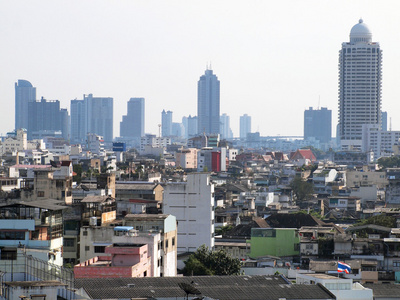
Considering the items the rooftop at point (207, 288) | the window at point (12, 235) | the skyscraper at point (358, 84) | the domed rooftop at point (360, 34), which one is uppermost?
the domed rooftop at point (360, 34)

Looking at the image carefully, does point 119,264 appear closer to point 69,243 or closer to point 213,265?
point 69,243

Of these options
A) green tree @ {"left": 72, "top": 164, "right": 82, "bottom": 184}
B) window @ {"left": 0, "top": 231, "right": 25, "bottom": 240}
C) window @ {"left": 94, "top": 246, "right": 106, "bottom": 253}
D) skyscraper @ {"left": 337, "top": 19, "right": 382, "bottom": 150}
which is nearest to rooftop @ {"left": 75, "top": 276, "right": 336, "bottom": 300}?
window @ {"left": 0, "top": 231, "right": 25, "bottom": 240}

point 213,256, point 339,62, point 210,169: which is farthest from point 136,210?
point 339,62

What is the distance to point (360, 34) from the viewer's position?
18050 cm

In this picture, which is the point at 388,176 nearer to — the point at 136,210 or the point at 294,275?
the point at 136,210

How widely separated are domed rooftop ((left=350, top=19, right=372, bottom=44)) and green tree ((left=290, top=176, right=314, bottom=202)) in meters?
90.6

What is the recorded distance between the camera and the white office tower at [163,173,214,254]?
4541 cm

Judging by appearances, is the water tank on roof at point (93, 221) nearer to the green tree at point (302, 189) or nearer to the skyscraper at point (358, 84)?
the green tree at point (302, 189)

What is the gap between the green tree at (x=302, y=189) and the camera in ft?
290

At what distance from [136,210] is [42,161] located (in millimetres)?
90155

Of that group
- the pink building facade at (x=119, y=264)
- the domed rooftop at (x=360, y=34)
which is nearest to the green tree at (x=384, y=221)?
the pink building facade at (x=119, y=264)

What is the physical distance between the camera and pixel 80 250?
1446 inches

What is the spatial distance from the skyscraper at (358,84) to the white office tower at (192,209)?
132 meters

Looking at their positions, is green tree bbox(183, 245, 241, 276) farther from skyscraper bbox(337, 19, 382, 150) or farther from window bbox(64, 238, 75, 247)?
skyscraper bbox(337, 19, 382, 150)
